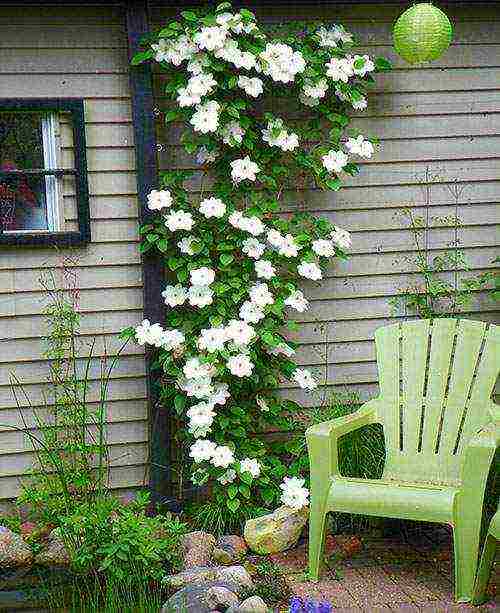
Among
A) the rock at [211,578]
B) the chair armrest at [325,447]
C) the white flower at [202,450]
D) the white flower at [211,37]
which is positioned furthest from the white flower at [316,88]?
the rock at [211,578]

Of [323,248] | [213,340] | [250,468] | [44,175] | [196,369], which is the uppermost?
[44,175]

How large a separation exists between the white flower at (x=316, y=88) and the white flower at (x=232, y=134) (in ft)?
1.19

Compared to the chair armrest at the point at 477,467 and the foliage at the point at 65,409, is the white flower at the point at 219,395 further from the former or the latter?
the chair armrest at the point at 477,467

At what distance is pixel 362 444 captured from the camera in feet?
13.4

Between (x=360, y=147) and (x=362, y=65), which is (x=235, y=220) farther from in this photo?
(x=362, y=65)

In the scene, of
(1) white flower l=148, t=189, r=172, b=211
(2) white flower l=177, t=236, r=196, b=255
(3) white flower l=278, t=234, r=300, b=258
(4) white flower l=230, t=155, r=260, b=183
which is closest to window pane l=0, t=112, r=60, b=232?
(1) white flower l=148, t=189, r=172, b=211

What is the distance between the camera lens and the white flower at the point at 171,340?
404 centimetres

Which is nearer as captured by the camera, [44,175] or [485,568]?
[485,568]

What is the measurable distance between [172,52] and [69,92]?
51 centimetres

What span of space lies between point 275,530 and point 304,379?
718 millimetres

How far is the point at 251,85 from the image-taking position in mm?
4000

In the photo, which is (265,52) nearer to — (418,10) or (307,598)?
(418,10)

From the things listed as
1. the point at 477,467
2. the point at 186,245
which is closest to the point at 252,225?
the point at 186,245

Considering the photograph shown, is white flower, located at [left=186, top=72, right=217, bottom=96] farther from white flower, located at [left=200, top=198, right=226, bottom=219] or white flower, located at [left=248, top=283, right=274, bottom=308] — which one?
white flower, located at [left=248, top=283, right=274, bottom=308]
